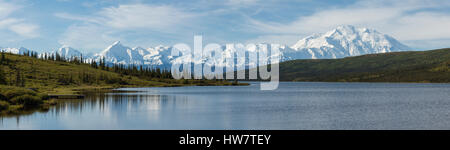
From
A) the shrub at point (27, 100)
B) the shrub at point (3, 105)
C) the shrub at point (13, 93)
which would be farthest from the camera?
the shrub at point (27, 100)

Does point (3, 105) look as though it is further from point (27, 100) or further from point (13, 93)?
point (27, 100)

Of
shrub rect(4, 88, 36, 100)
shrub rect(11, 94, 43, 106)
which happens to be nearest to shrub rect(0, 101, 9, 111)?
shrub rect(11, 94, 43, 106)

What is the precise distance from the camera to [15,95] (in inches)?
2904

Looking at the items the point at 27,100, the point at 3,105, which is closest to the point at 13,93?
the point at 27,100

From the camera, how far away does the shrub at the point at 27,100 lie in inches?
2874

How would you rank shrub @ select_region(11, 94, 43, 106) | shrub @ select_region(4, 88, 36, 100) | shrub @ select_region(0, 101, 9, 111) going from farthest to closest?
shrub @ select_region(11, 94, 43, 106) → shrub @ select_region(4, 88, 36, 100) → shrub @ select_region(0, 101, 9, 111)

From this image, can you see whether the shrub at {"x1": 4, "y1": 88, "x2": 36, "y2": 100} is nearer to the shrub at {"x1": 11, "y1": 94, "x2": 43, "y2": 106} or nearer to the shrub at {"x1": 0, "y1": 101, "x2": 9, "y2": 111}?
the shrub at {"x1": 11, "y1": 94, "x2": 43, "y2": 106}

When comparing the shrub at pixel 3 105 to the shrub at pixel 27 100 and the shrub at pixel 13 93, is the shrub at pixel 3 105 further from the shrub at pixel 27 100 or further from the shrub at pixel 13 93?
the shrub at pixel 13 93

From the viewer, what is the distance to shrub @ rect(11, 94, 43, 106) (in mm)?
73000

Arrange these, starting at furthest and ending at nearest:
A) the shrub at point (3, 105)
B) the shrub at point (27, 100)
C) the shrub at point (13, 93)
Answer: the shrub at point (27, 100)
the shrub at point (13, 93)
the shrub at point (3, 105)

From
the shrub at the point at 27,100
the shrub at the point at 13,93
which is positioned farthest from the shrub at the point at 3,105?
the shrub at the point at 13,93
